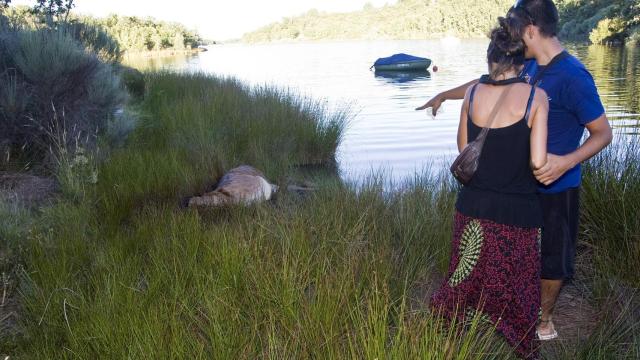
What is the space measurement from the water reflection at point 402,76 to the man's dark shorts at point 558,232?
1104 inches

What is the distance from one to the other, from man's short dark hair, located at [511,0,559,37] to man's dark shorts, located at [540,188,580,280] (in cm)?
78

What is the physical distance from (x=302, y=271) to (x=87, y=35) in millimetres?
12146

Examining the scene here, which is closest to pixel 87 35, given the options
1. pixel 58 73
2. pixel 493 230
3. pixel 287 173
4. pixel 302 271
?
pixel 58 73

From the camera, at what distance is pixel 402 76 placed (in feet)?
111

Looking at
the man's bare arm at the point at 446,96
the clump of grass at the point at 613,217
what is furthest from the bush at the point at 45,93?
the clump of grass at the point at 613,217

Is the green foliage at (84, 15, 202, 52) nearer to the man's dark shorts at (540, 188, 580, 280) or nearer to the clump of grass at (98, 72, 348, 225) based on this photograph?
the clump of grass at (98, 72, 348, 225)

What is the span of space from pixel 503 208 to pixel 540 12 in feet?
3.00

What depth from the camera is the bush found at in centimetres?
701

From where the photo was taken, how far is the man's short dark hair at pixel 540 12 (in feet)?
8.85

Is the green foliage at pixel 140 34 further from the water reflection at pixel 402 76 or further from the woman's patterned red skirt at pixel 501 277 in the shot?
the woman's patterned red skirt at pixel 501 277

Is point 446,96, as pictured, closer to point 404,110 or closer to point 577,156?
point 577,156

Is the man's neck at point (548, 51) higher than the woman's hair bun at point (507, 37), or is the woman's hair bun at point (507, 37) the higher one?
the woman's hair bun at point (507, 37)

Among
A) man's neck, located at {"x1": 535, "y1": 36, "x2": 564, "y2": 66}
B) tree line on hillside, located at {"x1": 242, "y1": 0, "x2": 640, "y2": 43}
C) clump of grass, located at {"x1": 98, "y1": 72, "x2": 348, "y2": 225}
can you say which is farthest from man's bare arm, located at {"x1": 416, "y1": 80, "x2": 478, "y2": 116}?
tree line on hillside, located at {"x1": 242, "y1": 0, "x2": 640, "y2": 43}

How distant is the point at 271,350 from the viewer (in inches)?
94.0
